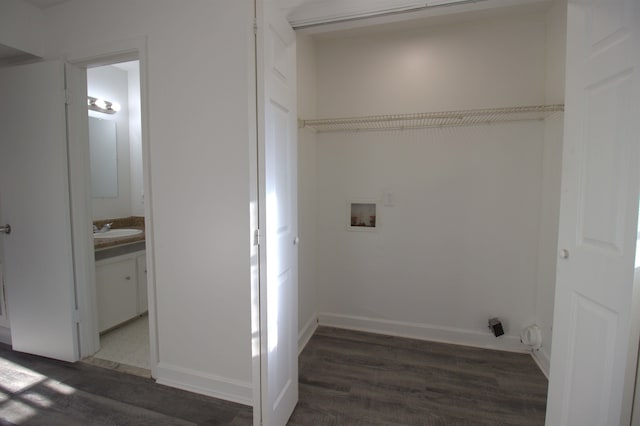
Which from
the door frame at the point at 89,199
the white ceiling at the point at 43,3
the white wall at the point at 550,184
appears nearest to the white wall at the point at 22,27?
the white ceiling at the point at 43,3

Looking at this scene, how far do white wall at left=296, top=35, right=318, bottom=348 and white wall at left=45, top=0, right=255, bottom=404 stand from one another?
0.69 metres

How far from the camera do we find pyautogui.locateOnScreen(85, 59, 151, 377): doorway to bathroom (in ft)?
7.84

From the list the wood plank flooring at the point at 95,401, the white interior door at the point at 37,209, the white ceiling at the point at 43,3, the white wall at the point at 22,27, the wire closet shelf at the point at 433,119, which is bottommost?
the wood plank flooring at the point at 95,401

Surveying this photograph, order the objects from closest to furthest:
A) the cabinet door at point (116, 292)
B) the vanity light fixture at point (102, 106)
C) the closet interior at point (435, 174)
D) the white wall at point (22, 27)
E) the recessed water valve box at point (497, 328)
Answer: the white wall at point (22, 27), the closet interior at point (435, 174), the recessed water valve box at point (497, 328), the cabinet door at point (116, 292), the vanity light fixture at point (102, 106)

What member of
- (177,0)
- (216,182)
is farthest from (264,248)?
(177,0)

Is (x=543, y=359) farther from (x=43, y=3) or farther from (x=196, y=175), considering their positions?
(x=43, y=3)

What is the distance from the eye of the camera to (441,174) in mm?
2430

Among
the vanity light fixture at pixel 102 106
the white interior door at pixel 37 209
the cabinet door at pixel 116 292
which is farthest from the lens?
the vanity light fixture at pixel 102 106

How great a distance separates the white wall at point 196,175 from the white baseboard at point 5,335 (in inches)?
64.6

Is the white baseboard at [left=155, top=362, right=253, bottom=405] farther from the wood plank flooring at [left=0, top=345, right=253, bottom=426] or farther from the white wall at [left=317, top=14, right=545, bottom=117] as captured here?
the white wall at [left=317, top=14, right=545, bottom=117]

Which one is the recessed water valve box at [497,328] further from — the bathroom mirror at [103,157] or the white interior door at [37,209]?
the bathroom mirror at [103,157]

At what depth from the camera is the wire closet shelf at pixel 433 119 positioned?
6.89 feet

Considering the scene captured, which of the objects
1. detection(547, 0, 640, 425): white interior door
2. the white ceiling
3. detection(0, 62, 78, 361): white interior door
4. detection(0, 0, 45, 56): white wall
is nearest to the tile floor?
detection(0, 62, 78, 361): white interior door

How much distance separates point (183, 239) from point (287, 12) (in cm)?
150
